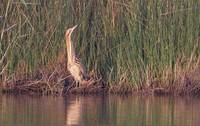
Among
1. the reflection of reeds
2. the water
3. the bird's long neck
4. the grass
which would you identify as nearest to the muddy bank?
the grass

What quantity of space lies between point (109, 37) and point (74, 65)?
3.26 feet

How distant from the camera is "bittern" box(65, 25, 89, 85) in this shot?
544 inches

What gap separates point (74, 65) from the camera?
45.2 ft

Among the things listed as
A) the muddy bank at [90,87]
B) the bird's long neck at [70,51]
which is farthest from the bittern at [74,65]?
the muddy bank at [90,87]

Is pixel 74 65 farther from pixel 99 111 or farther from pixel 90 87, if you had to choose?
pixel 99 111

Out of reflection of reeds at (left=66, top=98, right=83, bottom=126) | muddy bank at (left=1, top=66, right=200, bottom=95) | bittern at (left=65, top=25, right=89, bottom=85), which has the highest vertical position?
bittern at (left=65, top=25, right=89, bottom=85)

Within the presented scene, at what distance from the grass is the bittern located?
33cm

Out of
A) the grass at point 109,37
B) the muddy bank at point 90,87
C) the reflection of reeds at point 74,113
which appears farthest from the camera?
the grass at point 109,37

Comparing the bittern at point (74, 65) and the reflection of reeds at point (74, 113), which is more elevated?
the bittern at point (74, 65)

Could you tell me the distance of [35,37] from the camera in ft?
47.0

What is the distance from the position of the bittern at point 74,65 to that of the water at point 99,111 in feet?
1.00

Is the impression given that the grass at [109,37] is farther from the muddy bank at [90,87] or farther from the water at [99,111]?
the water at [99,111]

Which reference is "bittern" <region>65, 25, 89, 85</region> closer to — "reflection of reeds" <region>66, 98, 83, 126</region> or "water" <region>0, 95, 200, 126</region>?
"water" <region>0, 95, 200, 126</region>

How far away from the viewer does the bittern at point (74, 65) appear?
1382 cm
